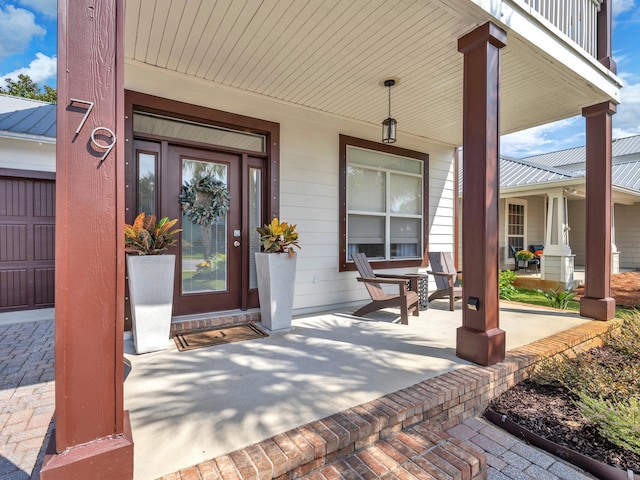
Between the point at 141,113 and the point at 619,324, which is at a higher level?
the point at 141,113

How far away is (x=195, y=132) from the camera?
12.1 ft

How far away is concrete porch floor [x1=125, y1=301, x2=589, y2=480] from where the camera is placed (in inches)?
65.6

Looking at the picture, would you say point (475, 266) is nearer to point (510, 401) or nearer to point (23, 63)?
point (510, 401)

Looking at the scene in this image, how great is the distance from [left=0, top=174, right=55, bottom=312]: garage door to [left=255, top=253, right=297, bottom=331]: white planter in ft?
11.9

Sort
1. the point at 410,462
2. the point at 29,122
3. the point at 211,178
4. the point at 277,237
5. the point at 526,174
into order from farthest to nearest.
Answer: the point at 526,174 < the point at 29,122 < the point at 211,178 < the point at 277,237 < the point at 410,462

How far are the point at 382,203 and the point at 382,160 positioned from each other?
0.69 meters

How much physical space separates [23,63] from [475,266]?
67.2 ft

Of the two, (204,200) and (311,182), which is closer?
(204,200)

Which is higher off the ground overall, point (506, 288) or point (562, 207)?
point (562, 207)

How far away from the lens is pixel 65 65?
1.29 metres

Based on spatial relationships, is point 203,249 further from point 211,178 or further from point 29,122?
point 29,122

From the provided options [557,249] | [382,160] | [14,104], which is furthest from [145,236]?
[557,249]

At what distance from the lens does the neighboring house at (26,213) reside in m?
4.64

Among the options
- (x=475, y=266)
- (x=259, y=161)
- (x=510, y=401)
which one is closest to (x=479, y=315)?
(x=475, y=266)
